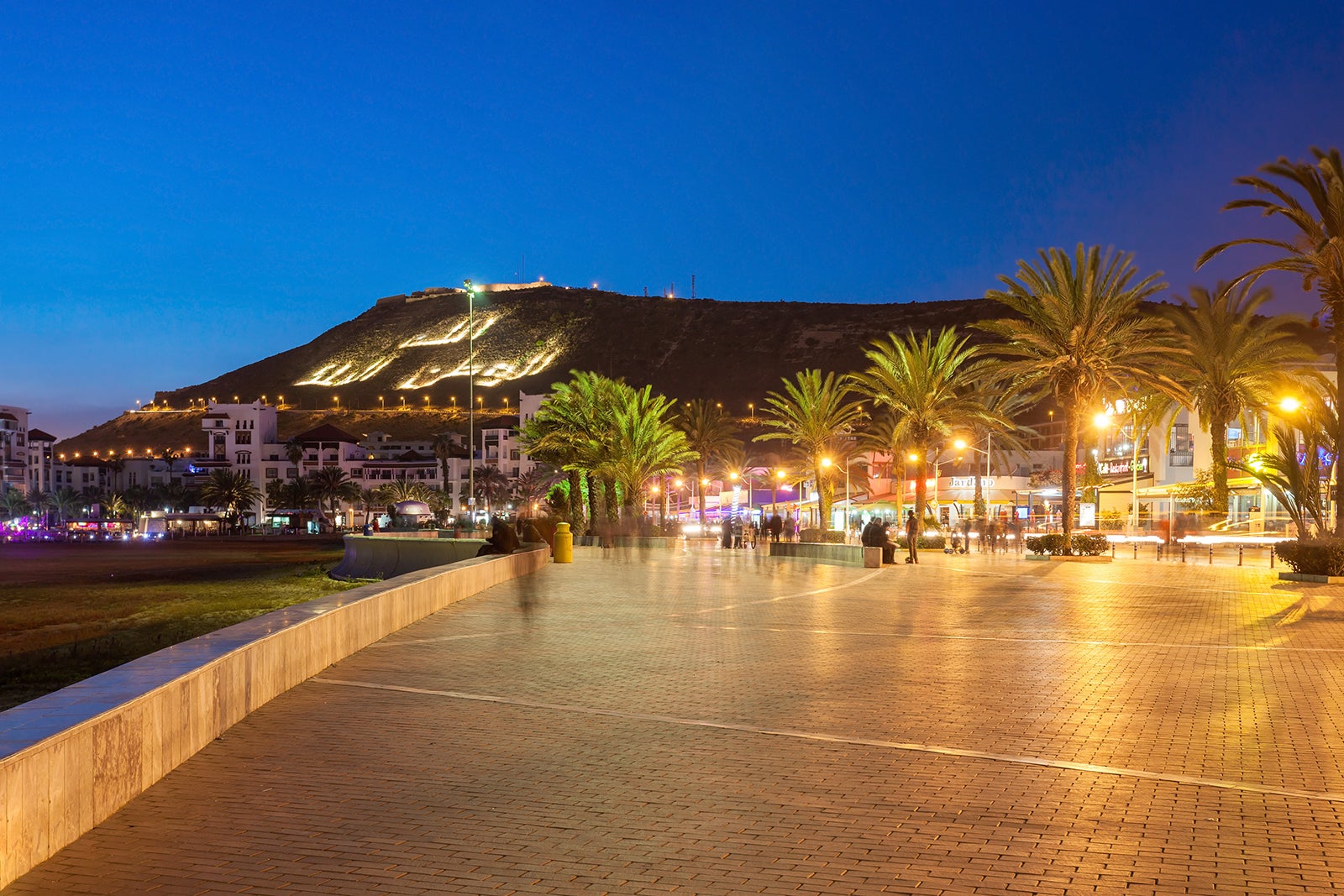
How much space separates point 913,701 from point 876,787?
291 centimetres

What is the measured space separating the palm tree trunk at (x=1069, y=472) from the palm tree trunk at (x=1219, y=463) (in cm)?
1065

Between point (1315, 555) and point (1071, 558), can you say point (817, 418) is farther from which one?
point (1315, 555)

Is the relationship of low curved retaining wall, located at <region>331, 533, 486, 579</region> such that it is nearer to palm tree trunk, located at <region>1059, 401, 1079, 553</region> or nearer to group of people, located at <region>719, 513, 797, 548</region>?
group of people, located at <region>719, 513, 797, 548</region>

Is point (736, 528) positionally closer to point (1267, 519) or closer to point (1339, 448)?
point (1267, 519)

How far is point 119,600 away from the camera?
33.4 meters

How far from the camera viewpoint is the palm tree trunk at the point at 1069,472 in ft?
108

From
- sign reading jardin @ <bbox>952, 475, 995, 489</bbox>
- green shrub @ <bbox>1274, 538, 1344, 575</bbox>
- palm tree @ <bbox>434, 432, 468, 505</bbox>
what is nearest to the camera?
green shrub @ <bbox>1274, 538, 1344, 575</bbox>

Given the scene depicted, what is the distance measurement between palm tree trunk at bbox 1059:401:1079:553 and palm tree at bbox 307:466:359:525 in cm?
9403

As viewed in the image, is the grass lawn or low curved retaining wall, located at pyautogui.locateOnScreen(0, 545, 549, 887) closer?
low curved retaining wall, located at pyautogui.locateOnScreen(0, 545, 549, 887)

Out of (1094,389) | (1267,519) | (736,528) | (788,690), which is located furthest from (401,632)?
(1267,519)

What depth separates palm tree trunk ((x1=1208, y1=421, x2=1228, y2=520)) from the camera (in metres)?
42.3

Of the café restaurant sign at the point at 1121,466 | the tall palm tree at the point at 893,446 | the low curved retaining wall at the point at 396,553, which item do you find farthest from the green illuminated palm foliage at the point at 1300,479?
the café restaurant sign at the point at 1121,466

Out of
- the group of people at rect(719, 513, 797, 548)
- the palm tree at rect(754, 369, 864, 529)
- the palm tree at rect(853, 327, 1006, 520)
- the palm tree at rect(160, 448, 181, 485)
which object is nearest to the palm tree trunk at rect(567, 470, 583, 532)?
the group of people at rect(719, 513, 797, 548)

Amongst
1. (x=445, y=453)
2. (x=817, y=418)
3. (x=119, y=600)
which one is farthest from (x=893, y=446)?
(x=445, y=453)
